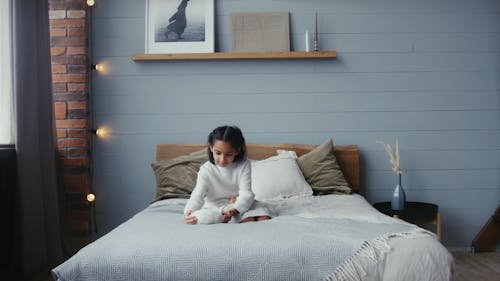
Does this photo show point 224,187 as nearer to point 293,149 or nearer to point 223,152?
point 223,152

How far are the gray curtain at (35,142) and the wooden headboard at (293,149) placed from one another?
2.65 feet

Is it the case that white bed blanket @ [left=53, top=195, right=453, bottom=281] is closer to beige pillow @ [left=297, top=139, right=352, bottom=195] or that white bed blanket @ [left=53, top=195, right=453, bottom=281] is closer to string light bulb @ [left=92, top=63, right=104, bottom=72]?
beige pillow @ [left=297, top=139, right=352, bottom=195]

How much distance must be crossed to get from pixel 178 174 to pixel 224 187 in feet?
2.65

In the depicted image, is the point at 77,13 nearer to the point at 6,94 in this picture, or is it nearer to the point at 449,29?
the point at 6,94

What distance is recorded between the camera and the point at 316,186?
3.56 metres

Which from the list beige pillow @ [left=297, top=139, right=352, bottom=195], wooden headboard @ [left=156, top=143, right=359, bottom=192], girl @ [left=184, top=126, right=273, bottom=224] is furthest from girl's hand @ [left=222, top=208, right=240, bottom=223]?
wooden headboard @ [left=156, top=143, right=359, bottom=192]

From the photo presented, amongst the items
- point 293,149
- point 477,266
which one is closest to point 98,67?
point 293,149

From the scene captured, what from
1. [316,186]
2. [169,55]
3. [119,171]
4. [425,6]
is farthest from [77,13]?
[425,6]

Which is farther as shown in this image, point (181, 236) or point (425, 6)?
point (425, 6)

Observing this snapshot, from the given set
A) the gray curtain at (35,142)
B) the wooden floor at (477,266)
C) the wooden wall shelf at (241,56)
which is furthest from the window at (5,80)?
the wooden floor at (477,266)

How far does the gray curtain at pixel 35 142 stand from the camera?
3.05 metres

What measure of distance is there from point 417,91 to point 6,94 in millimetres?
2782

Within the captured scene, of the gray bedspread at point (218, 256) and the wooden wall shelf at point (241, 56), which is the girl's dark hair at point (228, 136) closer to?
the gray bedspread at point (218, 256)

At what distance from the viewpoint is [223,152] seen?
2.69m
